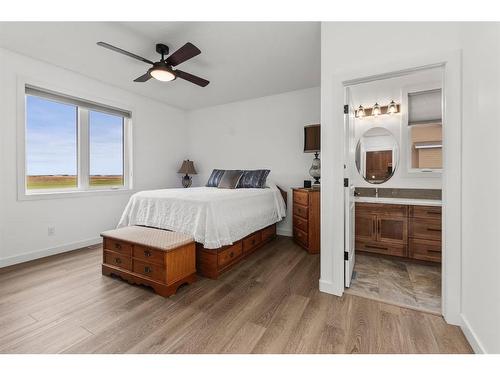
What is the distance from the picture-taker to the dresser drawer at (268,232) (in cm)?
337

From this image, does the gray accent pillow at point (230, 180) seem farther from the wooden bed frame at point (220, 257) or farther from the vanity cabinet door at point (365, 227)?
the vanity cabinet door at point (365, 227)

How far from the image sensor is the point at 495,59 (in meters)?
1.15

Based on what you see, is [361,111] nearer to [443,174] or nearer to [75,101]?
[443,174]

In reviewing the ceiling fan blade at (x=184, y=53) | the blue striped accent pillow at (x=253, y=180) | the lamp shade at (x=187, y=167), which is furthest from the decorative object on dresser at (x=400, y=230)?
the lamp shade at (x=187, y=167)

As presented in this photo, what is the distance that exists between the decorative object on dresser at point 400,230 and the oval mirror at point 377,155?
0.61 m

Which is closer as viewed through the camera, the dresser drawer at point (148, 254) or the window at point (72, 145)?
the dresser drawer at point (148, 254)

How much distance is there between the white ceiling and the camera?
2.14 m

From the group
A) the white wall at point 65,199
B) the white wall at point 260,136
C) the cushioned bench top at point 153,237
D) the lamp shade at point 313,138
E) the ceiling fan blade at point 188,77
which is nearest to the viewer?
the cushioned bench top at point 153,237

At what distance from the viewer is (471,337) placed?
4.35ft

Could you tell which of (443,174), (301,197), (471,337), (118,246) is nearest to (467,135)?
(443,174)

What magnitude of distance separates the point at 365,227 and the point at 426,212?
0.69m

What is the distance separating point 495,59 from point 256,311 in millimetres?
2124

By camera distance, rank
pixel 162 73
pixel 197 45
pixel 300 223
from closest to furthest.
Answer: pixel 162 73, pixel 197 45, pixel 300 223

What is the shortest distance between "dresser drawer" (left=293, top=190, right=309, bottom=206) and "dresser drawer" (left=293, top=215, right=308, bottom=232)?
0.81ft
